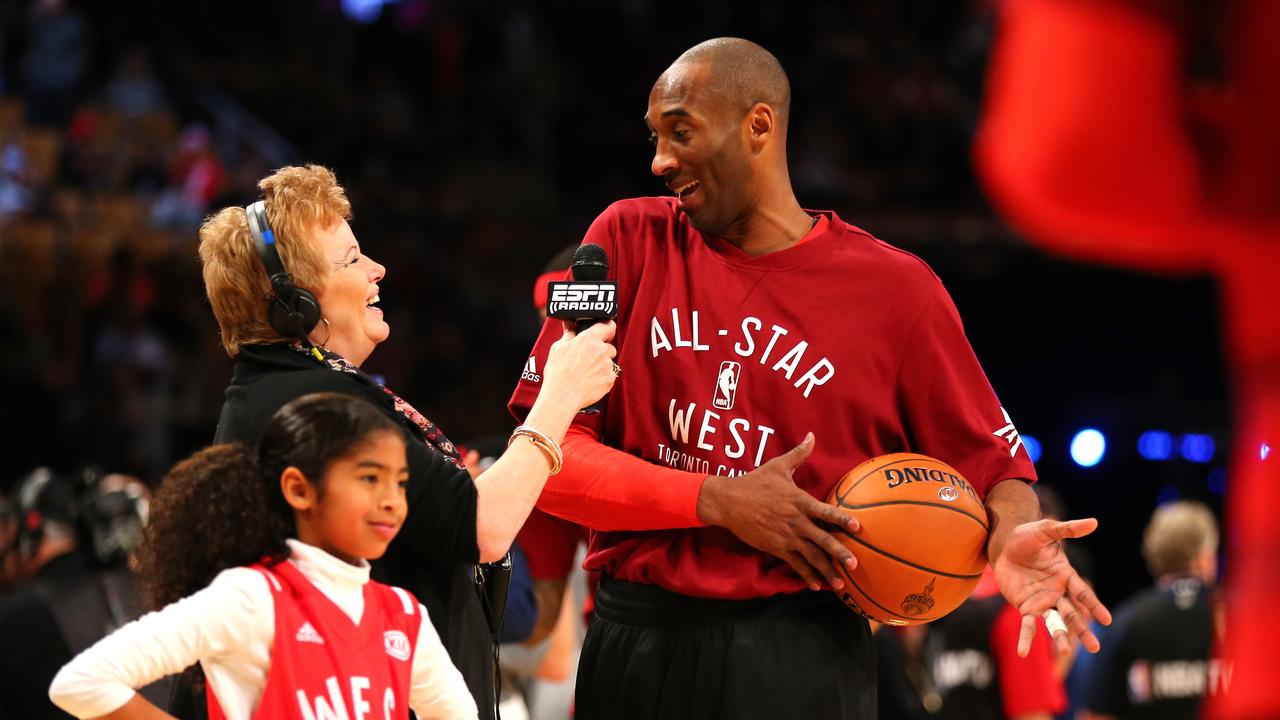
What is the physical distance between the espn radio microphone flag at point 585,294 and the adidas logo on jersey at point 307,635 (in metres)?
0.81

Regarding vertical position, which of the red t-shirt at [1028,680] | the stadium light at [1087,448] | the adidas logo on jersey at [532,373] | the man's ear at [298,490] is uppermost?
the adidas logo on jersey at [532,373]

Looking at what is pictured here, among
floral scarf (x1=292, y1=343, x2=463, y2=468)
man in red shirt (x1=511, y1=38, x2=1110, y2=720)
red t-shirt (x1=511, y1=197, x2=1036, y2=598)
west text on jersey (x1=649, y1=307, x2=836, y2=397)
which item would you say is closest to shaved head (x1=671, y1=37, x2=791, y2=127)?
man in red shirt (x1=511, y1=38, x2=1110, y2=720)

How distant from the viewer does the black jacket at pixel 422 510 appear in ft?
9.29

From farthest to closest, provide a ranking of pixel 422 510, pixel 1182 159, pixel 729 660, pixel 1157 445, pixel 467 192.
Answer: pixel 467 192
pixel 1157 445
pixel 729 660
pixel 422 510
pixel 1182 159

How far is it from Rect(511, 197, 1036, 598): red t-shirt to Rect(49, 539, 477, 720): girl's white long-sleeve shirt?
0.57 meters

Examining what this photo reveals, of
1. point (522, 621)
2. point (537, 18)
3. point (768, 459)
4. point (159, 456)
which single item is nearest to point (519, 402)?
point (768, 459)

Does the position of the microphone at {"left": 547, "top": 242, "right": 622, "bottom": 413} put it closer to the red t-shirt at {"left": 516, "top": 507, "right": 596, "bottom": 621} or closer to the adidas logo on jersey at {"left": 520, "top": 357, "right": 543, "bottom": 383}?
the adidas logo on jersey at {"left": 520, "top": 357, "right": 543, "bottom": 383}

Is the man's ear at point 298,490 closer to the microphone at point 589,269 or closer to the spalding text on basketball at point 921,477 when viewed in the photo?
the microphone at point 589,269

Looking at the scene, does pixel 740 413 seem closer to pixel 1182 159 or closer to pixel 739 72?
pixel 739 72

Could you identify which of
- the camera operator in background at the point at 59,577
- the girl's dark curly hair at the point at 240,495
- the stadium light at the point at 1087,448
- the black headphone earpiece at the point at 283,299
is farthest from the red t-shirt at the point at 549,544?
the stadium light at the point at 1087,448

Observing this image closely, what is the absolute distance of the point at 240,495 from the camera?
108 inches

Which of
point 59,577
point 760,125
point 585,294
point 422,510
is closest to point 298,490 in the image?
point 422,510

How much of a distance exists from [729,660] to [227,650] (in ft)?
3.57

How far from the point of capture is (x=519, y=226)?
43.0ft
